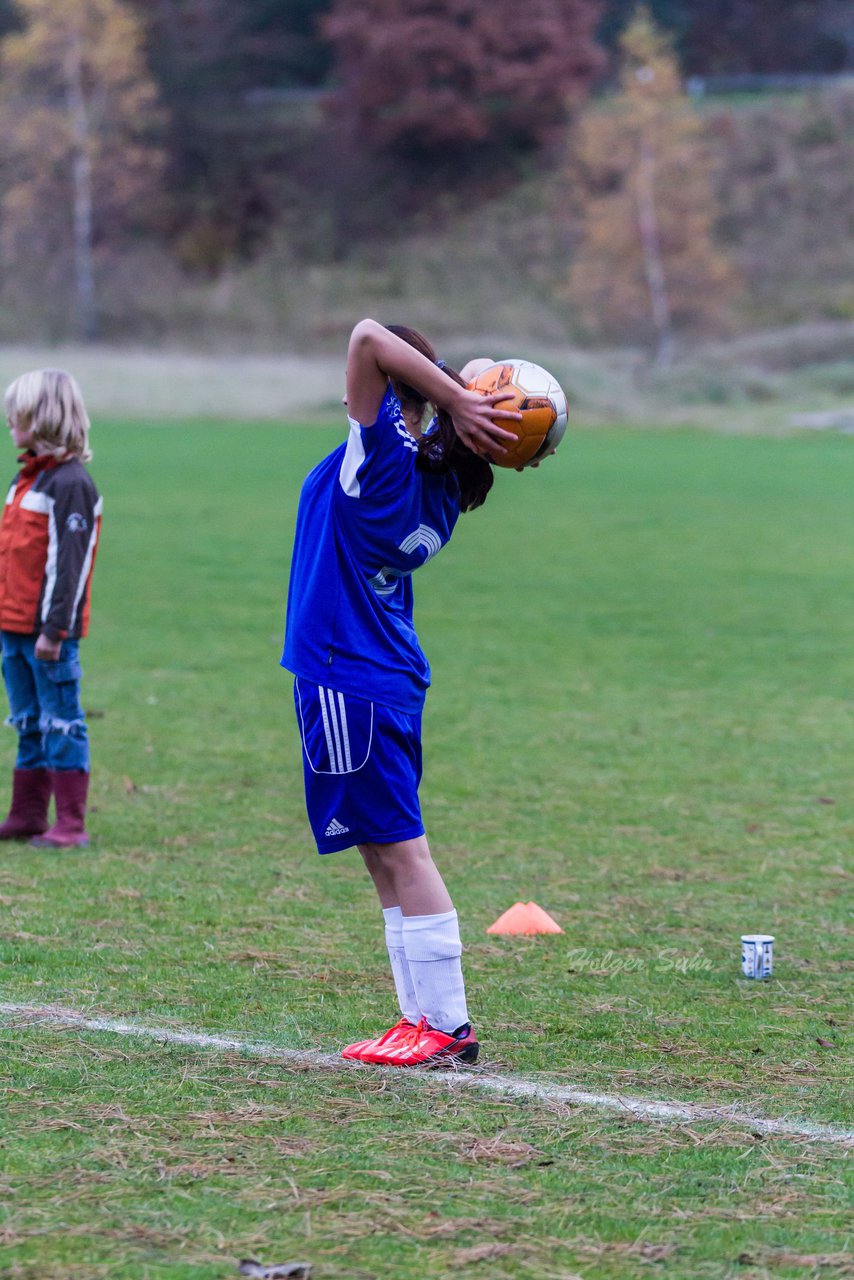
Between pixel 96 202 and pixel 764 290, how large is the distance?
2589 centimetres

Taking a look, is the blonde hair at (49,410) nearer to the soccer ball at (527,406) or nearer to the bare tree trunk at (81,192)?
the soccer ball at (527,406)

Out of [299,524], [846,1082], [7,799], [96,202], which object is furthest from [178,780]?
[96,202]

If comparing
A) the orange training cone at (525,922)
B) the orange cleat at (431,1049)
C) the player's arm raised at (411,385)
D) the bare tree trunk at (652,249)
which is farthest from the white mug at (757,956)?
the bare tree trunk at (652,249)

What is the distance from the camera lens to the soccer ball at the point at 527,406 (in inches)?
167

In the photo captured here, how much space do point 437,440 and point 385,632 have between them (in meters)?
0.53

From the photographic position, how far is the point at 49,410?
6734 millimetres

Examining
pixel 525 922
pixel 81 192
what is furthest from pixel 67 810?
pixel 81 192

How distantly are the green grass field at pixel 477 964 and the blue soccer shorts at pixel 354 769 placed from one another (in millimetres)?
650

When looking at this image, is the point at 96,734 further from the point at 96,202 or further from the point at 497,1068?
the point at 96,202

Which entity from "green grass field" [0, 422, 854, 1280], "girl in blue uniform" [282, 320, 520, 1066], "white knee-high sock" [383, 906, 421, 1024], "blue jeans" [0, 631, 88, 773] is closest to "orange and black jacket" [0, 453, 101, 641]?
"blue jeans" [0, 631, 88, 773]

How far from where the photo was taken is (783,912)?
636cm

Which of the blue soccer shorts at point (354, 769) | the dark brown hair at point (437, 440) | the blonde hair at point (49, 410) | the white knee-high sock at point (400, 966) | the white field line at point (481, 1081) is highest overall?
the blonde hair at point (49, 410)

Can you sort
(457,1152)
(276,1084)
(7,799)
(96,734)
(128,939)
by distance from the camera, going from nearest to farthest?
(457,1152), (276,1084), (128,939), (7,799), (96,734)

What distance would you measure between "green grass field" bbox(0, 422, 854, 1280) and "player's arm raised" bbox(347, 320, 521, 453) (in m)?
1.69
